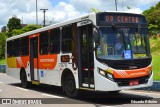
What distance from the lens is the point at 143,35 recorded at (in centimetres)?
1329

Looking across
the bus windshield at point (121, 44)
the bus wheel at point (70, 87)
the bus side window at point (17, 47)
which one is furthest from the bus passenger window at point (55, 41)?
the bus side window at point (17, 47)

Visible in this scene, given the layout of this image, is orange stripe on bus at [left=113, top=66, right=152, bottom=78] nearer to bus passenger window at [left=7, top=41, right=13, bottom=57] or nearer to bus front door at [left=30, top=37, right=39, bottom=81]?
bus front door at [left=30, top=37, right=39, bottom=81]

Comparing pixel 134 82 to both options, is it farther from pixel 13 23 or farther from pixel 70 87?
pixel 13 23

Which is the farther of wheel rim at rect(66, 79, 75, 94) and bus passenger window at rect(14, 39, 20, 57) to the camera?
bus passenger window at rect(14, 39, 20, 57)

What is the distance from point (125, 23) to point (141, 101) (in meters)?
2.80

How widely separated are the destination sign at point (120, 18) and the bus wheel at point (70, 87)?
298 cm

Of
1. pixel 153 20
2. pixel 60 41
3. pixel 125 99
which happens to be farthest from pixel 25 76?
pixel 153 20

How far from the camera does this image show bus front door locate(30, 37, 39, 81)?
1819 cm

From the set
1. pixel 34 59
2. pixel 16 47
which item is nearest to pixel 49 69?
pixel 34 59

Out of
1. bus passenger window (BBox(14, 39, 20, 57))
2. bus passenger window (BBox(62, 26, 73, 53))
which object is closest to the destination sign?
bus passenger window (BBox(62, 26, 73, 53))

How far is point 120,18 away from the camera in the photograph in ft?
42.6

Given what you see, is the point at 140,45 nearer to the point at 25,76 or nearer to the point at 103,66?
the point at 103,66

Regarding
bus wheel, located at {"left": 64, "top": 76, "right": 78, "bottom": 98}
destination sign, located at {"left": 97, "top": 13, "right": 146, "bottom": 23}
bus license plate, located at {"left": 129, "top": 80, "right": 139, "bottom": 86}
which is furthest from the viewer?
bus wheel, located at {"left": 64, "top": 76, "right": 78, "bottom": 98}

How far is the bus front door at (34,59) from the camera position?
18.2 metres
